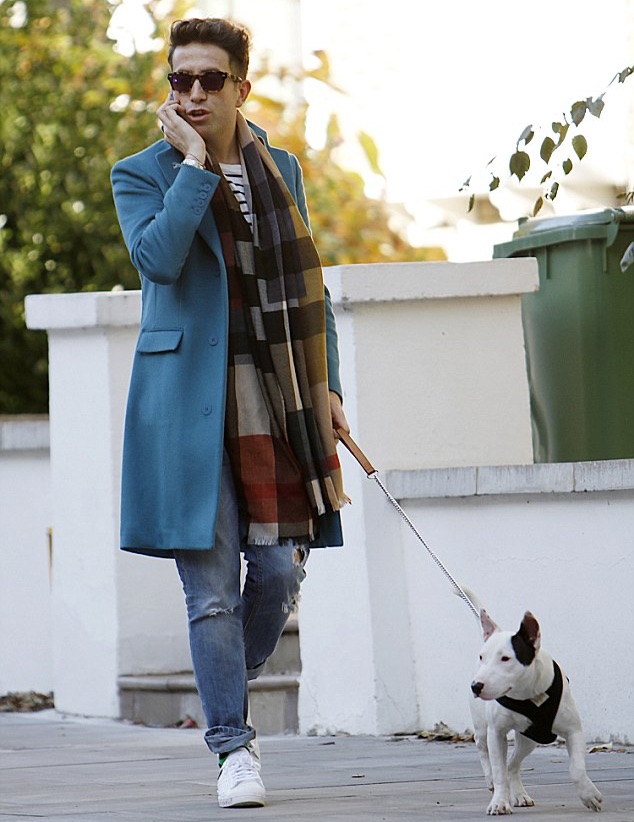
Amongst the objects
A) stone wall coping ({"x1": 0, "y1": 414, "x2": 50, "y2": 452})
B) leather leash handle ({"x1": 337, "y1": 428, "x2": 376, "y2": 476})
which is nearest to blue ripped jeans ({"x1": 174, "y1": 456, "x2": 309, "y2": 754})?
leather leash handle ({"x1": 337, "y1": 428, "x2": 376, "y2": 476})

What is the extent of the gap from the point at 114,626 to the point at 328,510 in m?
2.50

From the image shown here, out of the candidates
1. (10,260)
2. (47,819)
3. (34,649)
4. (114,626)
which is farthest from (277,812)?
(10,260)

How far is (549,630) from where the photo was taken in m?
5.68

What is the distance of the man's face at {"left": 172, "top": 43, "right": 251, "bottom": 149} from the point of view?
4629 mm

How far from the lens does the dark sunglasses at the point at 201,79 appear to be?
4.62 metres

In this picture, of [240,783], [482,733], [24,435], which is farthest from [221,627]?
[24,435]

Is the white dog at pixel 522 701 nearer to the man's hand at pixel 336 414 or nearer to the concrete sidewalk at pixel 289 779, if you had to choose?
the concrete sidewalk at pixel 289 779

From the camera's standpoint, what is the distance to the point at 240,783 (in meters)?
4.46

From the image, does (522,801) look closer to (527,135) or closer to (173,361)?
(173,361)

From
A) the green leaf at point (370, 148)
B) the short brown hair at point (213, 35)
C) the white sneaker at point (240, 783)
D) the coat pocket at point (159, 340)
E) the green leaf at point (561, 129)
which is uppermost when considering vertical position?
the green leaf at point (370, 148)

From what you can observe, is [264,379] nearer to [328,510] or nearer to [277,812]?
[328,510]

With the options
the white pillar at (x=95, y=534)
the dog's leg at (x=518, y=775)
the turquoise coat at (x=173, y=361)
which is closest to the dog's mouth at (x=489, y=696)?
the dog's leg at (x=518, y=775)

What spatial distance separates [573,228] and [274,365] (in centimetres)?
206

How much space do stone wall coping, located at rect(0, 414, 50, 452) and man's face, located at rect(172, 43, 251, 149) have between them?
3.31 m
